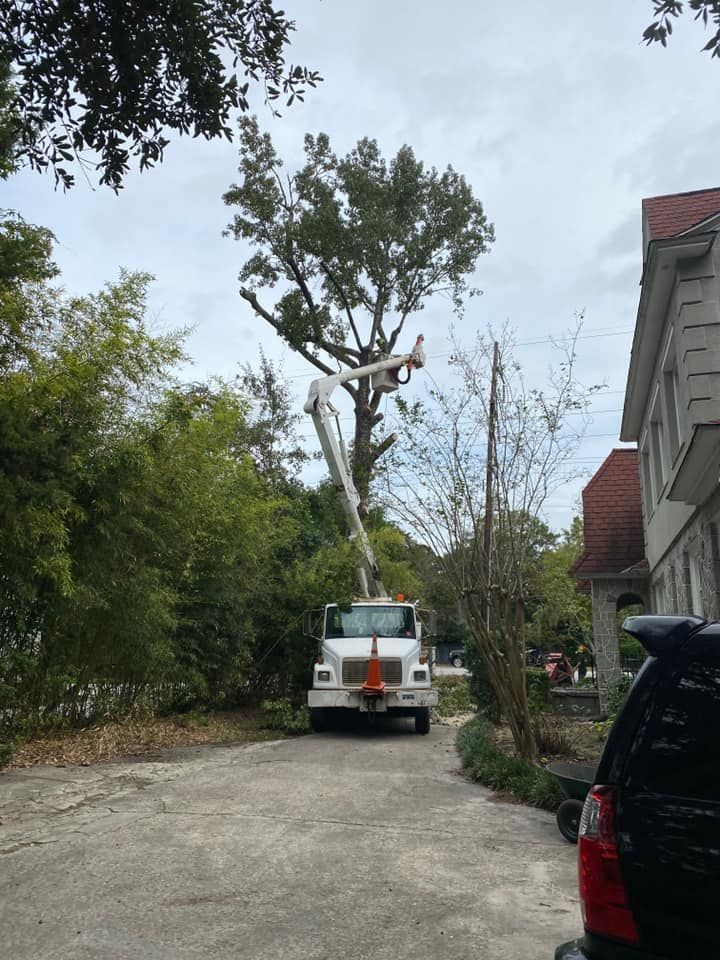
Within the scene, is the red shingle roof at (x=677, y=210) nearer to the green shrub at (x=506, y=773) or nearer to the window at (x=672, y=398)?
the window at (x=672, y=398)

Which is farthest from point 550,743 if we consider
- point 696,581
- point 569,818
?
point 569,818

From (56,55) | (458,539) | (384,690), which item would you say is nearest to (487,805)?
(458,539)

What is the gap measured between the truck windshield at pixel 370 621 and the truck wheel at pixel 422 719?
1.28 metres

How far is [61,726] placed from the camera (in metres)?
A: 10.2

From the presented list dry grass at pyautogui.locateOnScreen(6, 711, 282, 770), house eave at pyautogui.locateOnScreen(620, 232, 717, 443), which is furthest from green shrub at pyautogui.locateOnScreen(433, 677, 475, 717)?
house eave at pyautogui.locateOnScreen(620, 232, 717, 443)

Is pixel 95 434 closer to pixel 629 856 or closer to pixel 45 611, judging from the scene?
pixel 45 611

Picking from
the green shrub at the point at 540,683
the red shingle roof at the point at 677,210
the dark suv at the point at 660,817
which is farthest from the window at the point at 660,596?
the dark suv at the point at 660,817

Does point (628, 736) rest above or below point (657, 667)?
below

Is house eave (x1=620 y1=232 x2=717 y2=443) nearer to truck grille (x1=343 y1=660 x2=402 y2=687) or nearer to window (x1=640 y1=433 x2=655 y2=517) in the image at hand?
window (x1=640 y1=433 x2=655 y2=517)

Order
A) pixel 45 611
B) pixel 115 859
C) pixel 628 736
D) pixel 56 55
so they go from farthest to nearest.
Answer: pixel 45 611 → pixel 115 859 → pixel 56 55 → pixel 628 736

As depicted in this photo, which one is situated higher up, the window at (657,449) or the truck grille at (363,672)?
the window at (657,449)

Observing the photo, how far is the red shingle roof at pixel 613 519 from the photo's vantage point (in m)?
15.5

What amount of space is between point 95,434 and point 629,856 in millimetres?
7349

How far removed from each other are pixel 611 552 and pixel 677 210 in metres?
7.43
